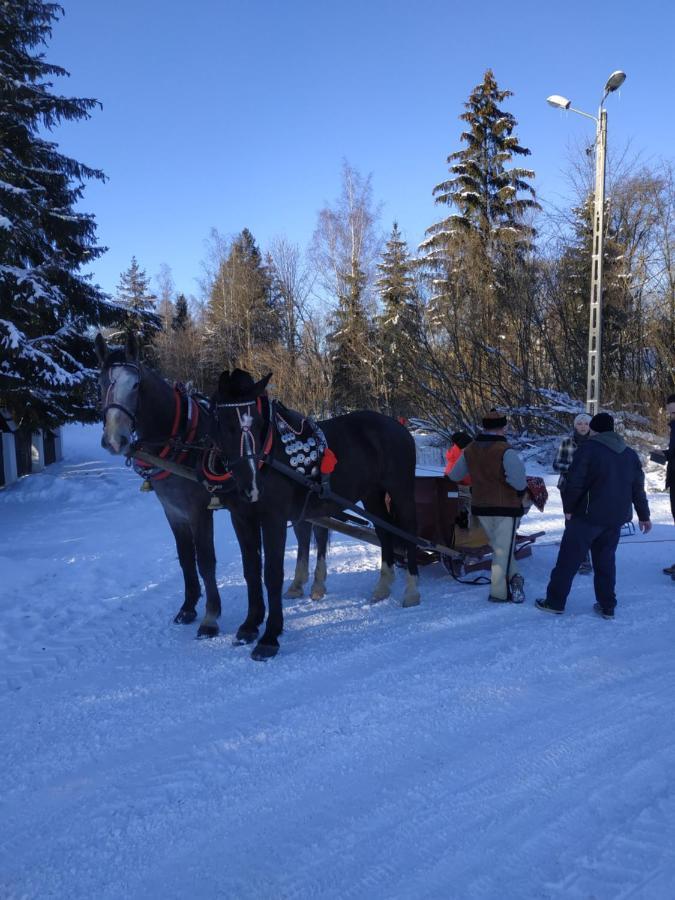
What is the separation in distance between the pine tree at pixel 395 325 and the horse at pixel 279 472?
11762 mm

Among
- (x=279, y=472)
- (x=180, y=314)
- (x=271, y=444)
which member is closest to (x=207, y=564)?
(x=279, y=472)

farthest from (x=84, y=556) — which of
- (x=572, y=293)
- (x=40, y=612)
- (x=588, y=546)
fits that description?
(x=572, y=293)

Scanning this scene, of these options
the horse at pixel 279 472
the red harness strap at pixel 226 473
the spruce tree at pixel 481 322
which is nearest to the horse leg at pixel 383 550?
the horse at pixel 279 472

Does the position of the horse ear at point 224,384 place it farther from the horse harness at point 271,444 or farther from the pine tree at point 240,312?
the pine tree at point 240,312

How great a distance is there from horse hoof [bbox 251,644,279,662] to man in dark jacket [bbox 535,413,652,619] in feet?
7.77

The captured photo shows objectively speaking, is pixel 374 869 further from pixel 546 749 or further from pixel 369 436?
pixel 369 436

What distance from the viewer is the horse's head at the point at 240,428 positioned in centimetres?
400

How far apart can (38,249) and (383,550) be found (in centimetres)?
988

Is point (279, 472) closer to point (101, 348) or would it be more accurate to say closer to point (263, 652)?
point (263, 652)

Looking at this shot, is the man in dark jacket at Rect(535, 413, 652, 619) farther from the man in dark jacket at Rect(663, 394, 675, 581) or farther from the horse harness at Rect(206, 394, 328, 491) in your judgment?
the horse harness at Rect(206, 394, 328, 491)

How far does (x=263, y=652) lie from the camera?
409cm

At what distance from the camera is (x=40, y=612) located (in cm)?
509

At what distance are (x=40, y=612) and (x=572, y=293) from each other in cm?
1614

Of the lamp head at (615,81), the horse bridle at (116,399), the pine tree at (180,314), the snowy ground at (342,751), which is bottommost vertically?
the snowy ground at (342,751)
